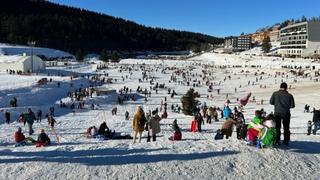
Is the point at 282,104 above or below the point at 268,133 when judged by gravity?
above

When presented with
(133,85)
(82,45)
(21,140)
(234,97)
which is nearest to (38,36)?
(82,45)

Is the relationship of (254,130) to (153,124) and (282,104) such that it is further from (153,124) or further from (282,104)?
(153,124)

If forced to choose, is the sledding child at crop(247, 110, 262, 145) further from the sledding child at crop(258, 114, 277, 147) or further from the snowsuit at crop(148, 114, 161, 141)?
the snowsuit at crop(148, 114, 161, 141)

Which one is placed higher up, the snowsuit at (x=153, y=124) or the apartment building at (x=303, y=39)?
the apartment building at (x=303, y=39)

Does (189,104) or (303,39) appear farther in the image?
(303,39)

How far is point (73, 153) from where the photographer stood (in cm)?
1173

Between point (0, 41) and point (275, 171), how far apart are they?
171 meters

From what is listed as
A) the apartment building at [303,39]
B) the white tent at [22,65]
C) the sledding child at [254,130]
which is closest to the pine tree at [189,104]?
the sledding child at [254,130]

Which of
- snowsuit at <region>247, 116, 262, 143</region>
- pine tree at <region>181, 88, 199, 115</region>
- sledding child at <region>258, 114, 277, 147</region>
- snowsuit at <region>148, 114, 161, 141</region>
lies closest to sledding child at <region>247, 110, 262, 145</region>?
snowsuit at <region>247, 116, 262, 143</region>

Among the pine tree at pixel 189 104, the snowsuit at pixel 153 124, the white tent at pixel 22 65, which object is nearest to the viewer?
the snowsuit at pixel 153 124

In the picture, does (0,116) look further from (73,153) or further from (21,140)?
(73,153)

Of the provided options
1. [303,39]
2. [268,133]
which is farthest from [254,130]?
[303,39]

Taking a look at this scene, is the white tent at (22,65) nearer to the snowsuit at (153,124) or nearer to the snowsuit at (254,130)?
the snowsuit at (153,124)

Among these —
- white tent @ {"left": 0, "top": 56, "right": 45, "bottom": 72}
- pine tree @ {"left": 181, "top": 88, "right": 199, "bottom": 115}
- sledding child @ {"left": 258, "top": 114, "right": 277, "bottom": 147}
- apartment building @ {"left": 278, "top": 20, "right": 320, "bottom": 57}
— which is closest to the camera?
sledding child @ {"left": 258, "top": 114, "right": 277, "bottom": 147}
